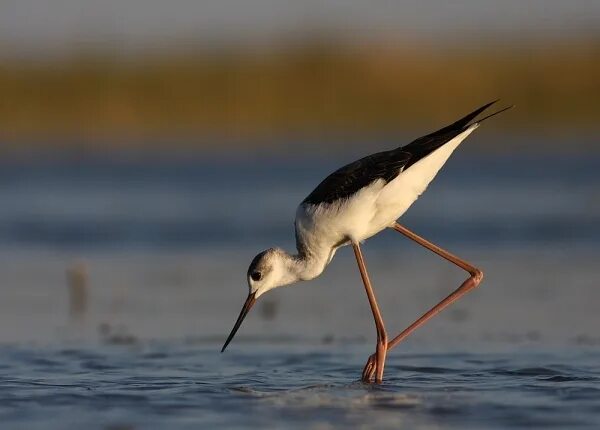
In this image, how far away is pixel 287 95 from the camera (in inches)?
1372

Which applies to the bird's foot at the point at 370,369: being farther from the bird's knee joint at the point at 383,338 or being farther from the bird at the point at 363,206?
the bird's knee joint at the point at 383,338

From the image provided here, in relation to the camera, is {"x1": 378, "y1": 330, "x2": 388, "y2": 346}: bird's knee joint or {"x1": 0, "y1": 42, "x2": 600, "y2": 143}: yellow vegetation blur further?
{"x1": 0, "y1": 42, "x2": 600, "y2": 143}: yellow vegetation blur

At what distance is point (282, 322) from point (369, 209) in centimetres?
180

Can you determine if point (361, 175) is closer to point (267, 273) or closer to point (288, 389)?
point (267, 273)

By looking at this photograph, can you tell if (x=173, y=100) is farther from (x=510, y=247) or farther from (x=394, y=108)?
(x=510, y=247)

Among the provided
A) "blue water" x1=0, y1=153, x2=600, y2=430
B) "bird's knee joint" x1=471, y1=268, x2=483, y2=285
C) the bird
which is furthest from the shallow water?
"bird's knee joint" x1=471, y1=268, x2=483, y2=285

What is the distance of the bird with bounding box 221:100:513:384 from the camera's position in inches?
314

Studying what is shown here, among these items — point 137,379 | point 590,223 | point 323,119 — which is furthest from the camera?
point 323,119

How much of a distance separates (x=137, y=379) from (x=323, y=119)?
82.7ft

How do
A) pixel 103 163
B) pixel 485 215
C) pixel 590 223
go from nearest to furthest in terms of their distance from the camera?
1. pixel 590 223
2. pixel 485 215
3. pixel 103 163

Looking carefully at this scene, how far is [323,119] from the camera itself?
3284 centimetres

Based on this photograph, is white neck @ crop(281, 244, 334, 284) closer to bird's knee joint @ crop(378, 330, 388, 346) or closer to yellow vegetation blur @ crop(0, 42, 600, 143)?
bird's knee joint @ crop(378, 330, 388, 346)

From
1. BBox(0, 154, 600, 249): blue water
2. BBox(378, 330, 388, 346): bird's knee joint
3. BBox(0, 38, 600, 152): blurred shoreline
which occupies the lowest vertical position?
BBox(378, 330, 388, 346): bird's knee joint

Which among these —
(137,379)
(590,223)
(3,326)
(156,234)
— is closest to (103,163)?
(156,234)
